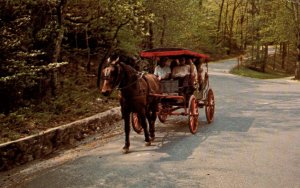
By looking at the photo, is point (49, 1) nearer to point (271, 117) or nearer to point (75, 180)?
point (75, 180)

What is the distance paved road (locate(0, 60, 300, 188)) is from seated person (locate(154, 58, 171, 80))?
159cm

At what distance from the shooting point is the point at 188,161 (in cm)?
850

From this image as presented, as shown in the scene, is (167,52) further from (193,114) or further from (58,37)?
(58,37)

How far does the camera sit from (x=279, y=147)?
984 centimetres

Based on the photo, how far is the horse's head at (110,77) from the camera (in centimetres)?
881

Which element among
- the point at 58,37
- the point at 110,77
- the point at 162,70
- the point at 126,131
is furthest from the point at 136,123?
the point at 58,37

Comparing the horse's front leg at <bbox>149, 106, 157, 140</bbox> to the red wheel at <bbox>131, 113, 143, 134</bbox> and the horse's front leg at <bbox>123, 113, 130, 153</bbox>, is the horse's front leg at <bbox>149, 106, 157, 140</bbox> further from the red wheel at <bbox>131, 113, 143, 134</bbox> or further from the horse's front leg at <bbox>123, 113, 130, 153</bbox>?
the horse's front leg at <bbox>123, 113, 130, 153</bbox>

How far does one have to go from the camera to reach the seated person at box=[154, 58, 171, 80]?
1259cm

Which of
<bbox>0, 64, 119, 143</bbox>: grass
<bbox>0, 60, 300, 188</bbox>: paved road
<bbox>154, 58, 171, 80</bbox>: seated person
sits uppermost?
<bbox>154, 58, 171, 80</bbox>: seated person

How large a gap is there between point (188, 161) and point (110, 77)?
2.46 meters

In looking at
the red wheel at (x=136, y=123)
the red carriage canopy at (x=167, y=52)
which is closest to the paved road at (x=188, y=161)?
the red wheel at (x=136, y=123)

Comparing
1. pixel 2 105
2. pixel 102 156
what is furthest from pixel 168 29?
pixel 102 156

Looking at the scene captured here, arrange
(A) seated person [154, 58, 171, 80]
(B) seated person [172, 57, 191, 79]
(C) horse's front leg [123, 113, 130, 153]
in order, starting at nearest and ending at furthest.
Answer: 1. (C) horse's front leg [123, 113, 130, 153]
2. (B) seated person [172, 57, 191, 79]
3. (A) seated person [154, 58, 171, 80]

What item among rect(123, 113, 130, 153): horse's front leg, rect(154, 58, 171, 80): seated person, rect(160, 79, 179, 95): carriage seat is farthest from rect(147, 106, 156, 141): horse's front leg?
rect(154, 58, 171, 80): seated person
